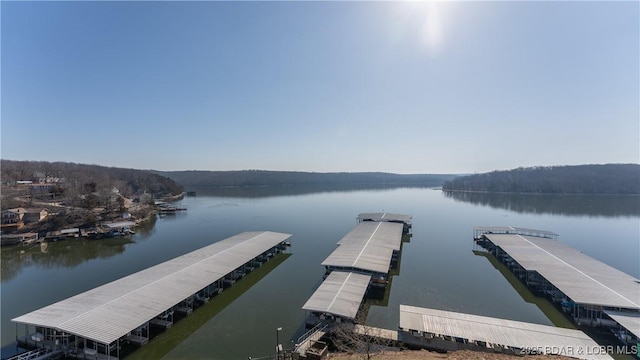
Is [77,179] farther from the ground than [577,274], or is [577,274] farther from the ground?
[77,179]

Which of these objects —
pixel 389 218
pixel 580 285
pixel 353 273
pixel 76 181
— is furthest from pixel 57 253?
pixel 580 285

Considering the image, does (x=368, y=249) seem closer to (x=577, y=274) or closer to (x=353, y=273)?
(x=353, y=273)

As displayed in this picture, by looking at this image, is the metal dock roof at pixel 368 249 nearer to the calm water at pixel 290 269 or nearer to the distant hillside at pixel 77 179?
the calm water at pixel 290 269

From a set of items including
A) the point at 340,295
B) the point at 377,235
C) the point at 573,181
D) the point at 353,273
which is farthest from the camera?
the point at 573,181

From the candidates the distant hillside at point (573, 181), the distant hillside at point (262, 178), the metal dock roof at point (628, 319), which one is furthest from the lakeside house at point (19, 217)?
the distant hillside at point (573, 181)

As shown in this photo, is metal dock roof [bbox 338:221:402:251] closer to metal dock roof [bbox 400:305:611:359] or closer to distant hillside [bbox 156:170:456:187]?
metal dock roof [bbox 400:305:611:359]

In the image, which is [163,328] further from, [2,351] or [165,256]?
[165,256]

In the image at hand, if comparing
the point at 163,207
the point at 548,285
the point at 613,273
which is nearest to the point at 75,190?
the point at 163,207
